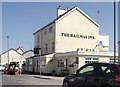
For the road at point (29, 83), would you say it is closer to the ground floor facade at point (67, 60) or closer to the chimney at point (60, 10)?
the ground floor facade at point (67, 60)

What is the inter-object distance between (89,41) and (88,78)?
40375 mm

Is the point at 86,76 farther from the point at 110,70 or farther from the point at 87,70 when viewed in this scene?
the point at 110,70

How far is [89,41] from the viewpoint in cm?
5497

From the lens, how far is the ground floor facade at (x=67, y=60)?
43.3m

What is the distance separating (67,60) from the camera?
46250 mm

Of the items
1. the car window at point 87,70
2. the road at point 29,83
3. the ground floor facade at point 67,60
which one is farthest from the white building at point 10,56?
the car window at point 87,70

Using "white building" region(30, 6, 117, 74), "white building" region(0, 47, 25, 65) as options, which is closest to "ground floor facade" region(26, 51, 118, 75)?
"white building" region(30, 6, 117, 74)

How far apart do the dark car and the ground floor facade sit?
27.2m

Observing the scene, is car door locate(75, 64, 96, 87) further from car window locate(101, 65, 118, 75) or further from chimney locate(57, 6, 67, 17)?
chimney locate(57, 6, 67, 17)

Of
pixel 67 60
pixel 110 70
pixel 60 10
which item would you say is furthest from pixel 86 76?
pixel 60 10

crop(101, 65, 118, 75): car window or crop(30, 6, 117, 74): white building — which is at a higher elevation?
crop(30, 6, 117, 74): white building

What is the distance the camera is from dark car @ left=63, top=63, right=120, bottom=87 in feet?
45.1

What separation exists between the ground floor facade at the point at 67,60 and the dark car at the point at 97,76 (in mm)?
27239

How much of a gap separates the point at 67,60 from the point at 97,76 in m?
31.9
